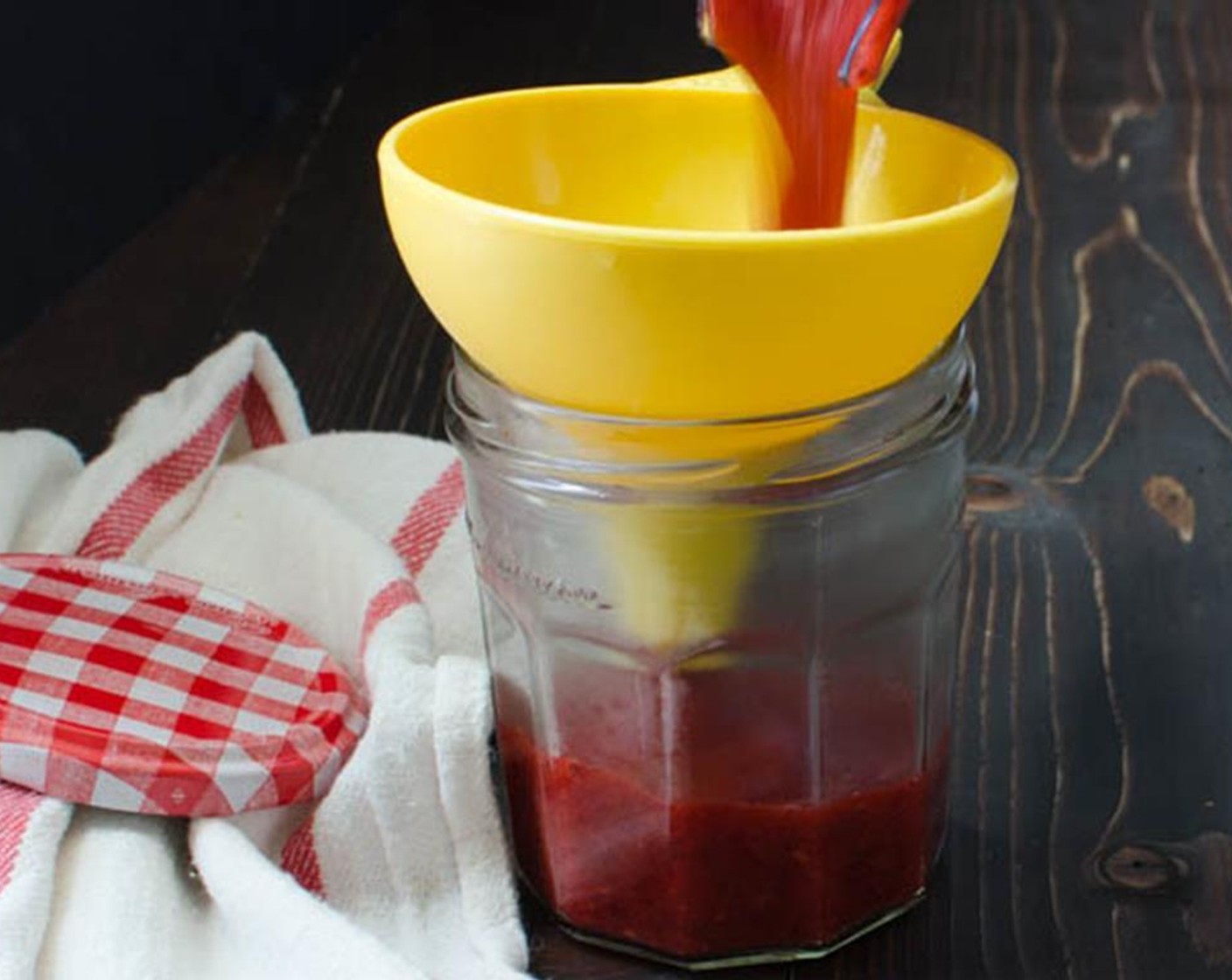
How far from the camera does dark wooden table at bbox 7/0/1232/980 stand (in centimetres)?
54

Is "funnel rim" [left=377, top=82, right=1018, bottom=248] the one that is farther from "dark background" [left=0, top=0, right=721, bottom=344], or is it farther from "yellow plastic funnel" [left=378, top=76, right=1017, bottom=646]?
"dark background" [left=0, top=0, right=721, bottom=344]

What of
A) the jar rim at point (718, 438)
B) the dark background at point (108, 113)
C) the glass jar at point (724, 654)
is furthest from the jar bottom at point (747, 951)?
the dark background at point (108, 113)

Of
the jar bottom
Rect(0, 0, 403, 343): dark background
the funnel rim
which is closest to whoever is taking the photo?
the funnel rim

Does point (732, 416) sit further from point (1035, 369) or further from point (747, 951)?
point (1035, 369)

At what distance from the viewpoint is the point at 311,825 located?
0.55 m

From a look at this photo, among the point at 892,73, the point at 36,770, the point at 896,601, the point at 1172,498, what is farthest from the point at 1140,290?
the point at 36,770

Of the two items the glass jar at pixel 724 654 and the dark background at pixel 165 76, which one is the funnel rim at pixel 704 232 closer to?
the glass jar at pixel 724 654

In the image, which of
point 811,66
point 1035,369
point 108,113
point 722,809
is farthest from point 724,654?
point 108,113

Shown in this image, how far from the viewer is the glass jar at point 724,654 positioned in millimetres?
468

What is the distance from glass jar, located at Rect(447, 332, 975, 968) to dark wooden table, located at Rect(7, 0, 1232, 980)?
0.07ft

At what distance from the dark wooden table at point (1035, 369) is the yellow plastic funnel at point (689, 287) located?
0.47 feet

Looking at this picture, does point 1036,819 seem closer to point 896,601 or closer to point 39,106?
point 896,601

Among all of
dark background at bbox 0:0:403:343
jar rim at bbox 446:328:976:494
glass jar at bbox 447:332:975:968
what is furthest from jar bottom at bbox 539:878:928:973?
dark background at bbox 0:0:403:343

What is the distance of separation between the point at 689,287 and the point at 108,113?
2.38 feet
